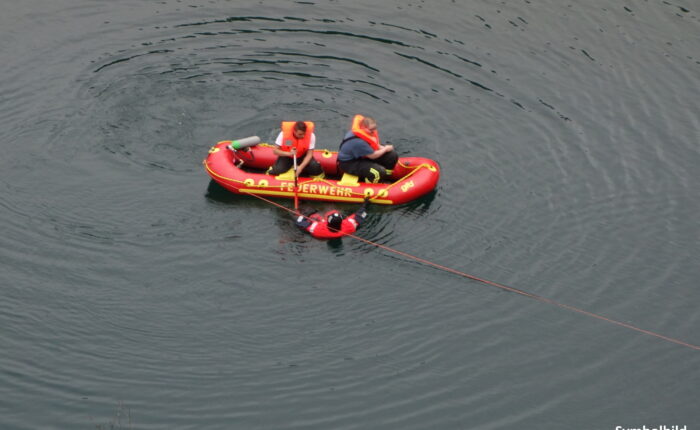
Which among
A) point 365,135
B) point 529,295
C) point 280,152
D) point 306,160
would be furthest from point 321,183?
point 529,295

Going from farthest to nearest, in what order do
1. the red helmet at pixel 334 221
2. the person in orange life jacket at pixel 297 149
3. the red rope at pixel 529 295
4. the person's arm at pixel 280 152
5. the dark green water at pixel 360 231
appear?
the person's arm at pixel 280 152 < the person in orange life jacket at pixel 297 149 < the red helmet at pixel 334 221 < the red rope at pixel 529 295 < the dark green water at pixel 360 231

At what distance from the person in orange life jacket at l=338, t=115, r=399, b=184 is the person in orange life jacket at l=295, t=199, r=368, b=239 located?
0.90 metres

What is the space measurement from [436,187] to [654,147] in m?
4.85

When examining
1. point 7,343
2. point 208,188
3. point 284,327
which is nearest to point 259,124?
point 208,188

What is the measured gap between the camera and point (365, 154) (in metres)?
15.5

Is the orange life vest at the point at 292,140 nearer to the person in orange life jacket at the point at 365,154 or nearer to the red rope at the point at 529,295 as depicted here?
the person in orange life jacket at the point at 365,154

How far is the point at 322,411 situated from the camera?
11.8m

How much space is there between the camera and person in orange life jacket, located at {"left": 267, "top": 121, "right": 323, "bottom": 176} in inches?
607

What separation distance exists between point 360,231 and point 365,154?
1470 millimetres

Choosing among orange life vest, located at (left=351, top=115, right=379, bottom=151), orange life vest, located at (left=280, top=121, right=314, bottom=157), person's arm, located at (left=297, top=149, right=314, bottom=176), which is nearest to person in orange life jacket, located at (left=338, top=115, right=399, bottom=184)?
orange life vest, located at (left=351, top=115, right=379, bottom=151)

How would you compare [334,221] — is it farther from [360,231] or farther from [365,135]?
[365,135]

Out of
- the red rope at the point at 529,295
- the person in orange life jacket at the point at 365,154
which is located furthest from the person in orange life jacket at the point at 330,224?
the person in orange life jacket at the point at 365,154

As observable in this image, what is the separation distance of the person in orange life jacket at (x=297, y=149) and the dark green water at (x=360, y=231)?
98 centimetres

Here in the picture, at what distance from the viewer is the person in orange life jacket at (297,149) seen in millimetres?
15408
